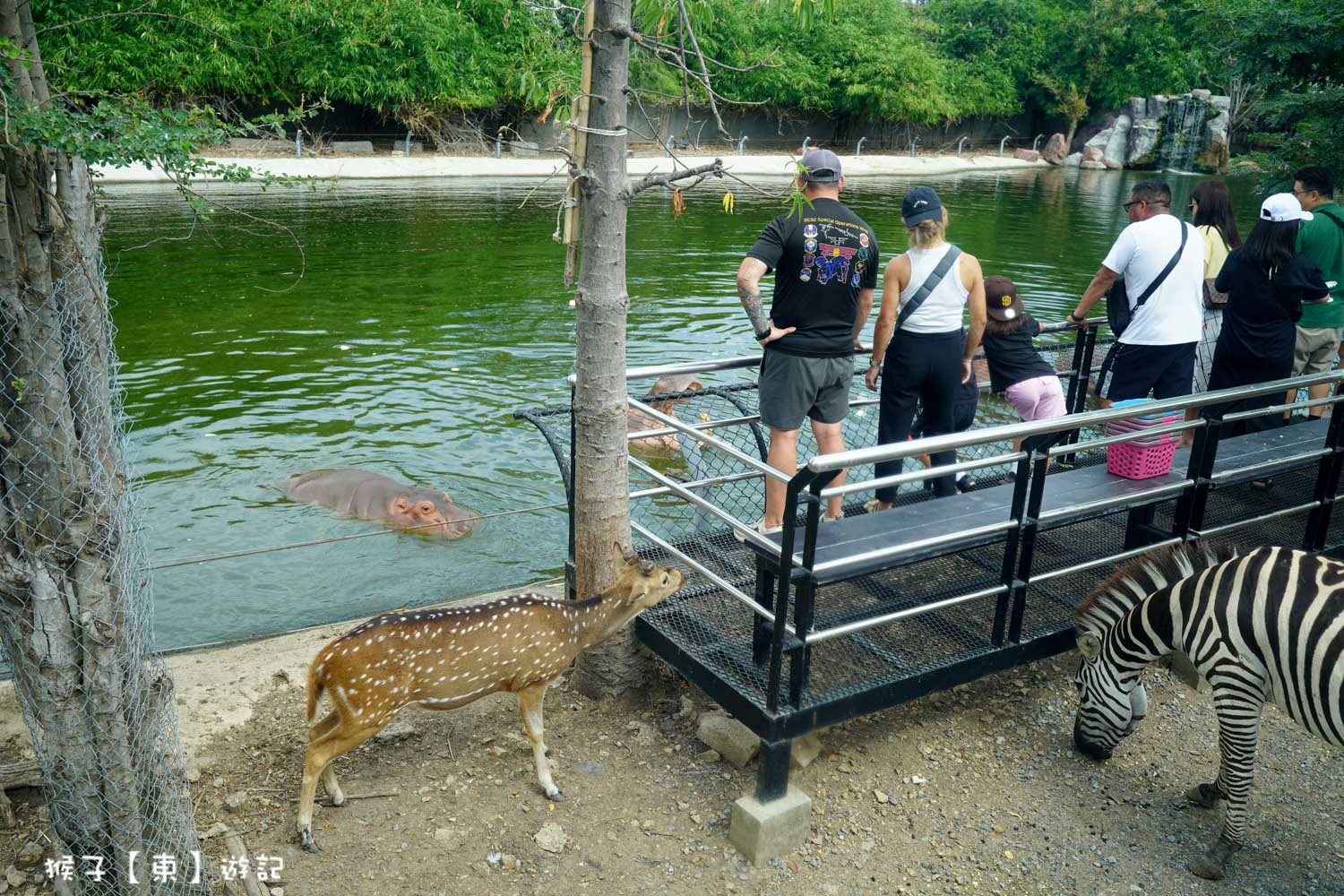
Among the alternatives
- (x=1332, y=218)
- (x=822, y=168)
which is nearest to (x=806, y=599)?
(x=822, y=168)

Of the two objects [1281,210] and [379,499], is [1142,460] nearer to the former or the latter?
[1281,210]

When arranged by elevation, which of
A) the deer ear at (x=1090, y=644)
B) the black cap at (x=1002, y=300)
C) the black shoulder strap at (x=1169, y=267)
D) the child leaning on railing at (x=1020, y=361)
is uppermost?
the black shoulder strap at (x=1169, y=267)

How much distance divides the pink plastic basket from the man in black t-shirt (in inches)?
57.0

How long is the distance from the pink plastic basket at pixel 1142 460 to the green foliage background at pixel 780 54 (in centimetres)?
260

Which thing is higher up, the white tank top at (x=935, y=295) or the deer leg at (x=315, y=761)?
the white tank top at (x=935, y=295)

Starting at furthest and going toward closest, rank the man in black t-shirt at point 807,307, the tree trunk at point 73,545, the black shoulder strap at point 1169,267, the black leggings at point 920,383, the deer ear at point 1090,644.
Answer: the black shoulder strap at point 1169,267 → the black leggings at point 920,383 → the man in black t-shirt at point 807,307 → the deer ear at point 1090,644 → the tree trunk at point 73,545

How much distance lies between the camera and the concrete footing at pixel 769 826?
13.6 ft

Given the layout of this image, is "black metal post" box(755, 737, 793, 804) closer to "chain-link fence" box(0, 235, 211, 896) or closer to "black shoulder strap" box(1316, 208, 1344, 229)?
"chain-link fence" box(0, 235, 211, 896)

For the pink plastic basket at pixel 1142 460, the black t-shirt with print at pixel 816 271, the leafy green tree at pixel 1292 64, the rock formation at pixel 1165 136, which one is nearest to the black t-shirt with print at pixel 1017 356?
the pink plastic basket at pixel 1142 460

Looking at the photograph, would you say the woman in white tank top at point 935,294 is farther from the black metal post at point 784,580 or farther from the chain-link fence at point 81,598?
the chain-link fence at point 81,598

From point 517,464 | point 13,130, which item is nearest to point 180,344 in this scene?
point 517,464

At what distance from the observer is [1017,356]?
264 inches

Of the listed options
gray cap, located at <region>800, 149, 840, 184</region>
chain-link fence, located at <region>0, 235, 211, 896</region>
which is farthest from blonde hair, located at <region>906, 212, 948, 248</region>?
chain-link fence, located at <region>0, 235, 211, 896</region>

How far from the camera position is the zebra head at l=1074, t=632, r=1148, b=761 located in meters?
4.71
